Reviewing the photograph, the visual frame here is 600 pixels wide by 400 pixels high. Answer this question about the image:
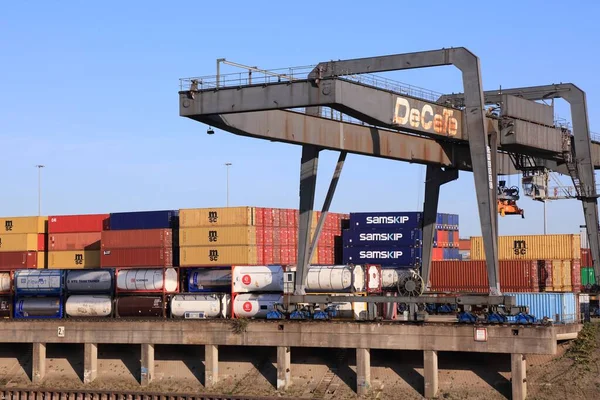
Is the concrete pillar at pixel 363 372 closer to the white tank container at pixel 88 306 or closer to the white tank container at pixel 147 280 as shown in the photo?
the white tank container at pixel 147 280

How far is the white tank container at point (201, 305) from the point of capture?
169ft

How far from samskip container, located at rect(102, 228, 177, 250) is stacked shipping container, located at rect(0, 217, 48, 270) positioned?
8.77 metres

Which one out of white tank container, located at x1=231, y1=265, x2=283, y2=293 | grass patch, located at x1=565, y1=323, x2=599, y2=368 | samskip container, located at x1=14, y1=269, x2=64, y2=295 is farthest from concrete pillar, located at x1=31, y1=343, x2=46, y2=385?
grass patch, located at x1=565, y1=323, x2=599, y2=368

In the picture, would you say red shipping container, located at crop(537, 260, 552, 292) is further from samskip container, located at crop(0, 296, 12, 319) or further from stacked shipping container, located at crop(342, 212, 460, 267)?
samskip container, located at crop(0, 296, 12, 319)

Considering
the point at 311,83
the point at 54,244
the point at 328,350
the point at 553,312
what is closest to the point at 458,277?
the point at 553,312

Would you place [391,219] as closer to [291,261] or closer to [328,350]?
[291,261]

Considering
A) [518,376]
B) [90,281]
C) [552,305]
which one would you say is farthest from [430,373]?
[90,281]

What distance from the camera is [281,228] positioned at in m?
60.4

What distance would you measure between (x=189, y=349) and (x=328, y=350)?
915 cm

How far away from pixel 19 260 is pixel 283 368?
29874 millimetres

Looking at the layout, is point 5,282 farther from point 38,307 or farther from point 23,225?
point 23,225

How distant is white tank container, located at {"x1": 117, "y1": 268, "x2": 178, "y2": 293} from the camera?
5281 cm

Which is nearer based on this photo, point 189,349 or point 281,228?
point 189,349

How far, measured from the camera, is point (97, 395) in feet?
156
